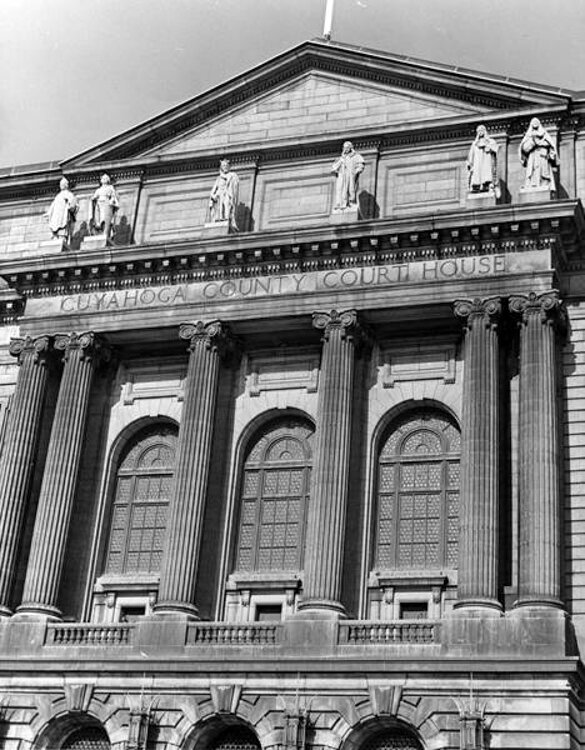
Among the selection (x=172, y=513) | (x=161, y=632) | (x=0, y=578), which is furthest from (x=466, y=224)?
(x=0, y=578)

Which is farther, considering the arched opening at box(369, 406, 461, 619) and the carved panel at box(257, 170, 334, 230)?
the carved panel at box(257, 170, 334, 230)

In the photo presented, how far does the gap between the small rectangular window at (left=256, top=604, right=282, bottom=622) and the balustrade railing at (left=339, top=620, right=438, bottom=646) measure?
347 cm

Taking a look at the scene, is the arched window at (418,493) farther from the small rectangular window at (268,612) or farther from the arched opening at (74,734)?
the arched opening at (74,734)

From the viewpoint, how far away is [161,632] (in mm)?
35625

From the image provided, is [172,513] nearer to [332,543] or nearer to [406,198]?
[332,543]

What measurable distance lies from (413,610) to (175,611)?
7.00 m

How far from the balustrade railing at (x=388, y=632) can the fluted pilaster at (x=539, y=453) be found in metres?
2.66

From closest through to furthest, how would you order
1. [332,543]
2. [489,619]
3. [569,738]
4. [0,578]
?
[569,738] < [489,619] < [332,543] < [0,578]

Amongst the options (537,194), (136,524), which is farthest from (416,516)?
(537,194)

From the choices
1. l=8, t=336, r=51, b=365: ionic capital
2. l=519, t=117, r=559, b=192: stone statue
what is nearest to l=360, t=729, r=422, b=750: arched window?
l=519, t=117, r=559, b=192: stone statue

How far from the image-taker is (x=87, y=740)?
118 feet

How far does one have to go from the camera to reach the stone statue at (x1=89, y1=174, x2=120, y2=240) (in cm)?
4325

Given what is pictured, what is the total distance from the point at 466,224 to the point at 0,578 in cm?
1818

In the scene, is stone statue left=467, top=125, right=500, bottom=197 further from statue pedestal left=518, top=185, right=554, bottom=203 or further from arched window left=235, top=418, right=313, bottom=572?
arched window left=235, top=418, right=313, bottom=572
